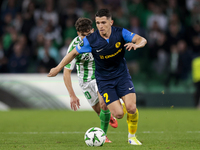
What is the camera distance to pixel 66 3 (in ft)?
52.5

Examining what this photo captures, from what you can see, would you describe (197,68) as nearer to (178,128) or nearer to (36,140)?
(178,128)

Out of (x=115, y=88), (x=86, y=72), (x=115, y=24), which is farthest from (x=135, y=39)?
(x=115, y=24)

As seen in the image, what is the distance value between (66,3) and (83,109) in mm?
4961

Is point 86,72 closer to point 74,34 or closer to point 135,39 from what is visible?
point 135,39

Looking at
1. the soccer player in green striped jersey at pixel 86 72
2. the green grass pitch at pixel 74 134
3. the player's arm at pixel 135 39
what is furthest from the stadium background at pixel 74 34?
the player's arm at pixel 135 39

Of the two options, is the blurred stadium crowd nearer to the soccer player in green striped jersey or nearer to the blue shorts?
the soccer player in green striped jersey

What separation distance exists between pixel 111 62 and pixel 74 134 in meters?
2.27

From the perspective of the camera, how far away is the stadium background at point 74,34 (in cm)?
1348

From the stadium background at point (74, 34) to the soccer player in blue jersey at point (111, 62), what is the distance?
23.7ft

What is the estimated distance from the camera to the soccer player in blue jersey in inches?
234

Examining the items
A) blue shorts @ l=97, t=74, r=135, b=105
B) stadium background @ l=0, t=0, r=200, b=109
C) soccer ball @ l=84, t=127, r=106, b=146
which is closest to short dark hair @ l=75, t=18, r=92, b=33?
blue shorts @ l=97, t=74, r=135, b=105

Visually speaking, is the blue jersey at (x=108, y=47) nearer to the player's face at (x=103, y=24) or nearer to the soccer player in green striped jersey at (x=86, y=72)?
the player's face at (x=103, y=24)

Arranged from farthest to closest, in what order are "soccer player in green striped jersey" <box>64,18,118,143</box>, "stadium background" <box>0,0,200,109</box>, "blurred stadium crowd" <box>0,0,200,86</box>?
"blurred stadium crowd" <box>0,0,200,86</box> → "stadium background" <box>0,0,200,109</box> → "soccer player in green striped jersey" <box>64,18,118,143</box>

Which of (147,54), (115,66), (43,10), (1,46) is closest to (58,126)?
(115,66)
